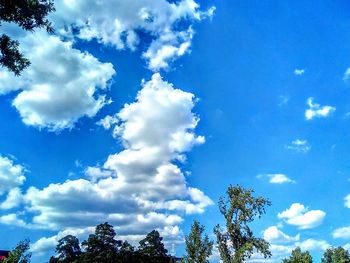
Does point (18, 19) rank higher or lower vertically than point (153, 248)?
lower

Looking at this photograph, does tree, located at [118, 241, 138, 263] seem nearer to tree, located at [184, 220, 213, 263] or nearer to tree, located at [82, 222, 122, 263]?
tree, located at [82, 222, 122, 263]

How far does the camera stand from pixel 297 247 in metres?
92.6

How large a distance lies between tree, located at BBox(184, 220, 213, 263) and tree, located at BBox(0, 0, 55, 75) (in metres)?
36.1

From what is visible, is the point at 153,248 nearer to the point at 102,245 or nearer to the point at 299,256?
the point at 102,245

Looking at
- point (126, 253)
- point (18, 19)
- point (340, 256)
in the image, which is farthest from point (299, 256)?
point (18, 19)

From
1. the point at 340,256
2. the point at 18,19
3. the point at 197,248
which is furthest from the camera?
the point at 340,256

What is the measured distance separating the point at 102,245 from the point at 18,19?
83863 mm

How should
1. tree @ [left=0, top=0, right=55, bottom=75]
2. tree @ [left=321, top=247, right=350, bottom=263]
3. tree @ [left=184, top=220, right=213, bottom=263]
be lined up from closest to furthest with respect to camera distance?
tree @ [left=0, top=0, right=55, bottom=75]
tree @ [left=184, top=220, right=213, bottom=263]
tree @ [left=321, top=247, right=350, bottom=263]

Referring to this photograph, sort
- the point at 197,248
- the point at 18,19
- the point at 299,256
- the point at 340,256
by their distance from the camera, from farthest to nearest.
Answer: the point at 340,256 < the point at 299,256 < the point at 197,248 < the point at 18,19

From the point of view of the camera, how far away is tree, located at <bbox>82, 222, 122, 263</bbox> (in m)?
86.0

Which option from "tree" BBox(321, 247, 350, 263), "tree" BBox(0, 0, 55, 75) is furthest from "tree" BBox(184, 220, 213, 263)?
"tree" BBox(321, 247, 350, 263)

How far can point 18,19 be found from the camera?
14633mm

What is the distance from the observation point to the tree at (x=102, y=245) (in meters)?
86.0

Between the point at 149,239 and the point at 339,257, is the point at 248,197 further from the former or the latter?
the point at 339,257
